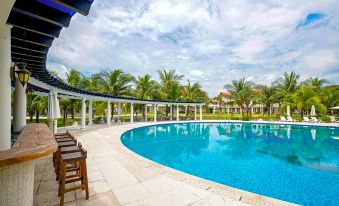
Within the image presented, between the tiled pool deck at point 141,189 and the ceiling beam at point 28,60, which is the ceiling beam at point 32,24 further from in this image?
the tiled pool deck at point 141,189

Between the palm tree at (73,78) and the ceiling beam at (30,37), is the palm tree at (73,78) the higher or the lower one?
the higher one

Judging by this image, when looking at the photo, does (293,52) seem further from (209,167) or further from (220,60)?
(209,167)

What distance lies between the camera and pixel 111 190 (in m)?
4.39

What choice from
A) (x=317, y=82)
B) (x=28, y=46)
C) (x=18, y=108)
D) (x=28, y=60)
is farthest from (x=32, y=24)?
(x=317, y=82)

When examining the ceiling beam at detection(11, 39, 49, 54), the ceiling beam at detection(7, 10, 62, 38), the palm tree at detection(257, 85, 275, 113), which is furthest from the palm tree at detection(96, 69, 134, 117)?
the palm tree at detection(257, 85, 275, 113)

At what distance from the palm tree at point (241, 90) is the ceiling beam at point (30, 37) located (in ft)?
108

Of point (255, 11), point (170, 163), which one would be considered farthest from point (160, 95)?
point (170, 163)

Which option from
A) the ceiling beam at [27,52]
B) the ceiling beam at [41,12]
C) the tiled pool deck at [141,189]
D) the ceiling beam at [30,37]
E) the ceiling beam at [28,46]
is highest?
the ceiling beam at [41,12]

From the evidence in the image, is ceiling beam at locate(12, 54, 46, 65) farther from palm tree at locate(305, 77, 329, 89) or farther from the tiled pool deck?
palm tree at locate(305, 77, 329, 89)

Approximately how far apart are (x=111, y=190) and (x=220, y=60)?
121 feet

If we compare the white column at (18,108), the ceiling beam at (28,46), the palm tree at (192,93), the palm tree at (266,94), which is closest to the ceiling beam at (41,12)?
the ceiling beam at (28,46)

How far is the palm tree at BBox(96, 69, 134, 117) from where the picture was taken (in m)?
25.7

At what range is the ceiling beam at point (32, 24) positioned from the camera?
13.1ft

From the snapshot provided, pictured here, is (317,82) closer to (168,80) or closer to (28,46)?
(168,80)
